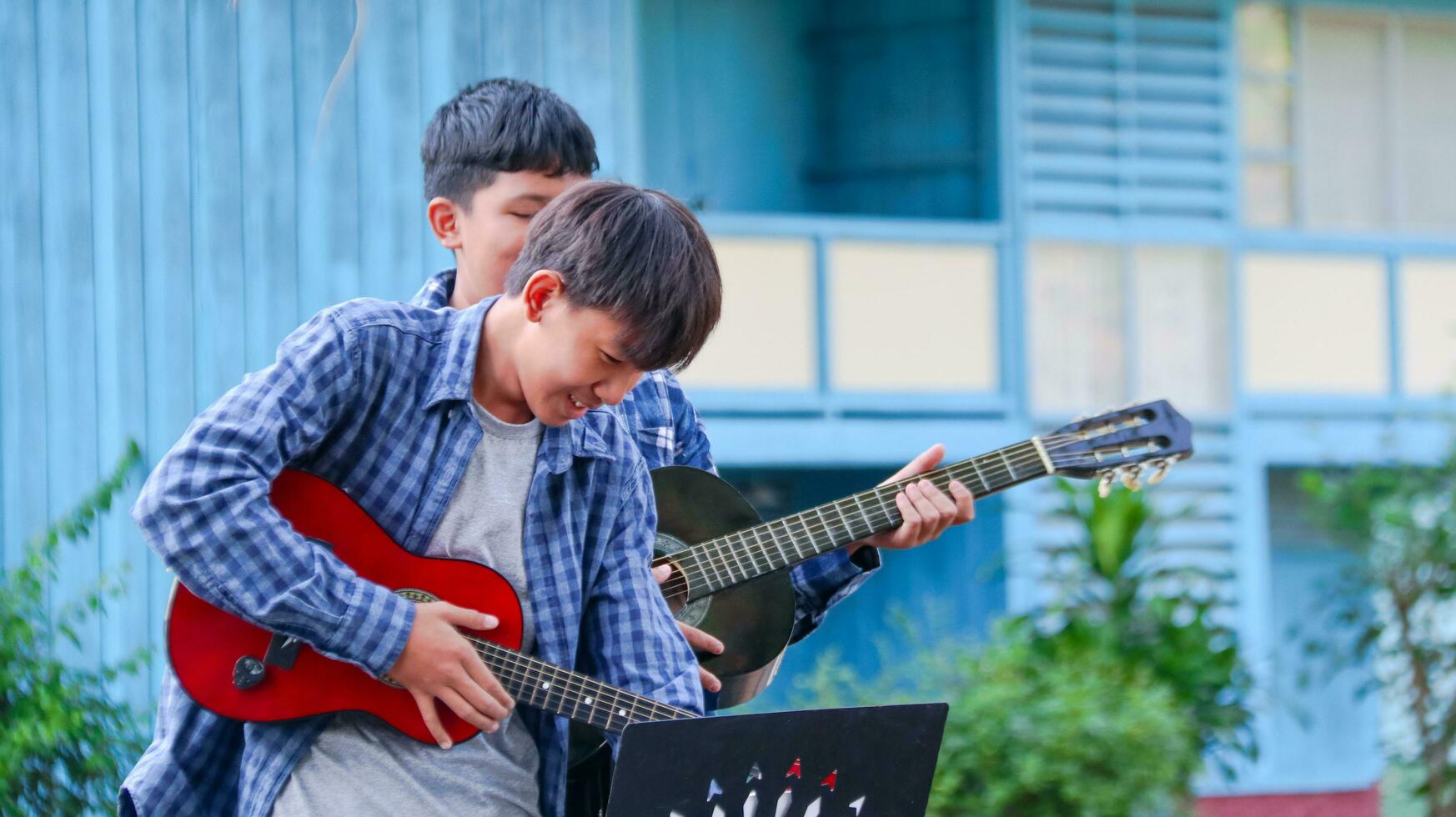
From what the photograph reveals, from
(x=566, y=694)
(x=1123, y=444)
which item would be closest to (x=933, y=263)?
(x=1123, y=444)

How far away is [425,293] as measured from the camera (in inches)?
110

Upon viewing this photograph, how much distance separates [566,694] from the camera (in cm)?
219

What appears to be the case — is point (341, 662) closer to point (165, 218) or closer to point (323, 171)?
point (165, 218)

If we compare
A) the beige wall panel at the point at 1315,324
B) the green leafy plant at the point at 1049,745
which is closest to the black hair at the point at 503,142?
the green leafy plant at the point at 1049,745

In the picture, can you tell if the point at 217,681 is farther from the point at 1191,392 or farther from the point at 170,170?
the point at 1191,392

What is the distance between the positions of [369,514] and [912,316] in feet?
20.8

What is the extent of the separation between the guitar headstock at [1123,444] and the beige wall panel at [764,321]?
434 cm

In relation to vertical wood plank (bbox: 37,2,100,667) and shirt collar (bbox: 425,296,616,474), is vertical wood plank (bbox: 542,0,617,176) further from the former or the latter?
shirt collar (bbox: 425,296,616,474)

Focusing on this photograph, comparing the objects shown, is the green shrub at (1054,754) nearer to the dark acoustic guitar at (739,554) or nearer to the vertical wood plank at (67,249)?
the dark acoustic guitar at (739,554)

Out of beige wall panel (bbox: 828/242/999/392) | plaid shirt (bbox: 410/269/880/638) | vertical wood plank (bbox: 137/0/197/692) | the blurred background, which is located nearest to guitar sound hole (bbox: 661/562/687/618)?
plaid shirt (bbox: 410/269/880/638)

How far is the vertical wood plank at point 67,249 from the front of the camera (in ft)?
19.7

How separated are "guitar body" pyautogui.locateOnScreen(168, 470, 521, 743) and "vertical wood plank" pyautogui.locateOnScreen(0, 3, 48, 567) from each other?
4292 millimetres

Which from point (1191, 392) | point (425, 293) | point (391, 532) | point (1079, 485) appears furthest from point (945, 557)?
point (391, 532)

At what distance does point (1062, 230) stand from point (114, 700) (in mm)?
5062
